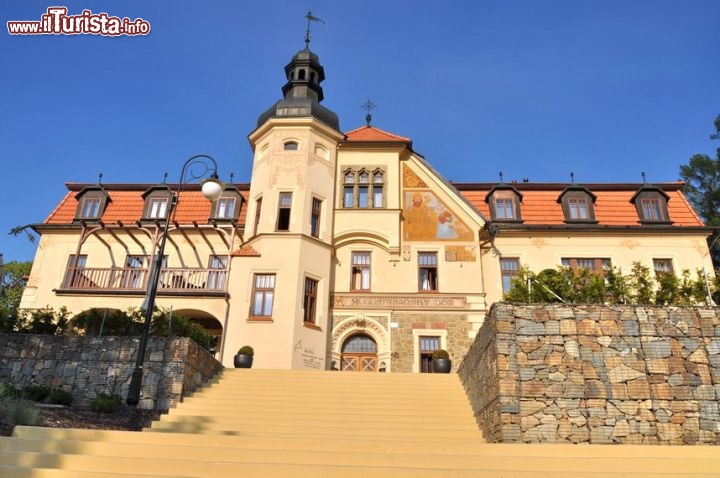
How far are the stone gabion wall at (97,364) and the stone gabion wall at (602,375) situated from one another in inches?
274

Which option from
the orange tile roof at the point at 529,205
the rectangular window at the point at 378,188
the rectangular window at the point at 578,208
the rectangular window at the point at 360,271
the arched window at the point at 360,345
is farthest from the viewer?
the rectangular window at the point at 578,208

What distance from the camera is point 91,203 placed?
2548 cm

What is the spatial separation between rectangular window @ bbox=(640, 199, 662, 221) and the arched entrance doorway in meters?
13.6

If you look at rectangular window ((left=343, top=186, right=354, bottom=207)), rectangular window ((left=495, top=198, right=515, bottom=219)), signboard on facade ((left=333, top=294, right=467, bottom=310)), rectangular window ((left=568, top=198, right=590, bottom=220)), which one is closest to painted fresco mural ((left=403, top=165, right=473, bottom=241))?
rectangular window ((left=343, top=186, right=354, bottom=207))

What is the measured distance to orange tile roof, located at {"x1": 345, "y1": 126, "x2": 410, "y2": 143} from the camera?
24188 millimetres

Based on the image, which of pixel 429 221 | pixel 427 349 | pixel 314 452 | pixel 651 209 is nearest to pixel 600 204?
pixel 651 209

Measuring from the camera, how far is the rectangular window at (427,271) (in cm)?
2170

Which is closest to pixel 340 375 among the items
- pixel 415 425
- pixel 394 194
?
pixel 415 425

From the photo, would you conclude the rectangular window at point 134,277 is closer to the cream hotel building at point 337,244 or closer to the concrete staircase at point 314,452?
the cream hotel building at point 337,244

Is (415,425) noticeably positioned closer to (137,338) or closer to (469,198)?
(137,338)

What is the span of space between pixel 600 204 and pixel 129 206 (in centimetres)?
2211

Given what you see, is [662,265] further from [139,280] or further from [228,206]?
[139,280]

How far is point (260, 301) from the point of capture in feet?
65.4

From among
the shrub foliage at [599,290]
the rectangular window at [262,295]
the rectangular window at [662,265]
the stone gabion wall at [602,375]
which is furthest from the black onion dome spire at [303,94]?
the stone gabion wall at [602,375]
